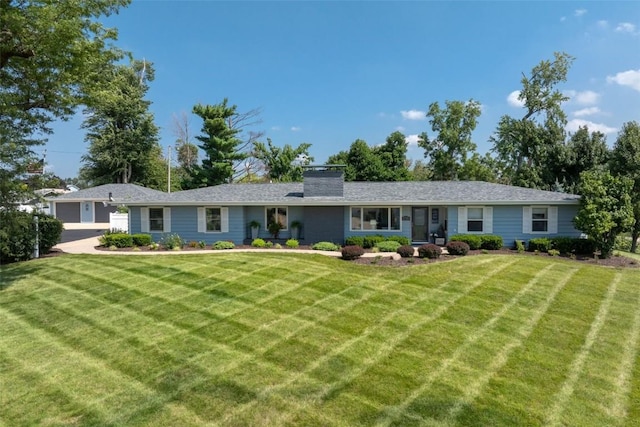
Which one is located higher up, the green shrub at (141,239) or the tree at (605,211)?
the tree at (605,211)

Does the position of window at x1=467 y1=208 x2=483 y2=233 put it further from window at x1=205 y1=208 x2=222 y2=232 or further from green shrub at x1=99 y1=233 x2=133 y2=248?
green shrub at x1=99 y1=233 x2=133 y2=248

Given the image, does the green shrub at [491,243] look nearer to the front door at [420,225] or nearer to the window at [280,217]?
the front door at [420,225]

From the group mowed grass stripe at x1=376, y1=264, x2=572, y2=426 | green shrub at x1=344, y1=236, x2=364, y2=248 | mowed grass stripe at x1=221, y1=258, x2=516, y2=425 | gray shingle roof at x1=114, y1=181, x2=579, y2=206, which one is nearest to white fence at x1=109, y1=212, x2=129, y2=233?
gray shingle roof at x1=114, y1=181, x2=579, y2=206

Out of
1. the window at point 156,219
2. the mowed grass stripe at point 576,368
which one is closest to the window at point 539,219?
the mowed grass stripe at point 576,368

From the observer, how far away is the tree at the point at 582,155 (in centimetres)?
2538

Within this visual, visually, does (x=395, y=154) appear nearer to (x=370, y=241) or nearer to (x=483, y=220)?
(x=483, y=220)

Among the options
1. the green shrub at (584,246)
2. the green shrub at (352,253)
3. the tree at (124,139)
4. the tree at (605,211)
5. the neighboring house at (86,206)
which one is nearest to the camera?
the green shrub at (352,253)

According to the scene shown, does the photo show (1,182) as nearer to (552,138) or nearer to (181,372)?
(181,372)

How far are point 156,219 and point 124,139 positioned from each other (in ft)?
84.2

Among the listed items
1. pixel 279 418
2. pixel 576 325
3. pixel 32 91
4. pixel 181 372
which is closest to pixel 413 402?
pixel 279 418

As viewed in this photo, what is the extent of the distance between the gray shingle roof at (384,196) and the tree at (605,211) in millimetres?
1251

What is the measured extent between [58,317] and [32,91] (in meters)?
8.42

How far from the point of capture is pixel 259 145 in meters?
40.7

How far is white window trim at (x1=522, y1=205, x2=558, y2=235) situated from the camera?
1747cm
